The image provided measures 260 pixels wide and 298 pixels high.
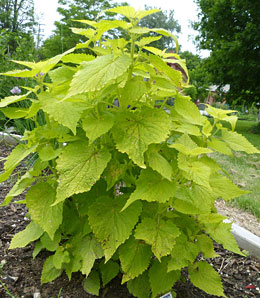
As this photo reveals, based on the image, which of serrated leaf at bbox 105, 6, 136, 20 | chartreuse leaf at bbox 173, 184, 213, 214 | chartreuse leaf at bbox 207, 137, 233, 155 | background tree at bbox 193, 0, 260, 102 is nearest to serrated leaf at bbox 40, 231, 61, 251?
chartreuse leaf at bbox 173, 184, 213, 214

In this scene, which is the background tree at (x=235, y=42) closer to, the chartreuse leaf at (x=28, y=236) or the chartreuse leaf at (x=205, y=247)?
the chartreuse leaf at (x=205, y=247)

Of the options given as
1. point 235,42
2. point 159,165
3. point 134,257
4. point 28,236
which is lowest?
point 28,236

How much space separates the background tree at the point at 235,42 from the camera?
10867 mm

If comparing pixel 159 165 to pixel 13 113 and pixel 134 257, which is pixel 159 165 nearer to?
pixel 134 257

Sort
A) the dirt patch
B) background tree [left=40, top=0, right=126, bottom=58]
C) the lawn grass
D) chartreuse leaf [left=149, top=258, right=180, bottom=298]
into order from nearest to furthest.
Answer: chartreuse leaf [left=149, top=258, right=180, bottom=298] < the dirt patch < the lawn grass < background tree [left=40, top=0, right=126, bottom=58]

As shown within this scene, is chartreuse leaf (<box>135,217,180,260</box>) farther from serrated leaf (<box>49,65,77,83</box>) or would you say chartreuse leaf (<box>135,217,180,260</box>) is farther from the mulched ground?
serrated leaf (<box>49,65,77,83</box>)

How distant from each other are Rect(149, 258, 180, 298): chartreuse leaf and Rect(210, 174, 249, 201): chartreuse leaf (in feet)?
1.26

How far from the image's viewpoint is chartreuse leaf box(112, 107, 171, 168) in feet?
3.08

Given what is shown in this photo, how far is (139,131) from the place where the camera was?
1002mm

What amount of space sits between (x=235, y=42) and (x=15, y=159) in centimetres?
1153

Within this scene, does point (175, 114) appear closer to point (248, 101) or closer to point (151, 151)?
point (151, 151)

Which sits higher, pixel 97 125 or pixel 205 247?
pixel 97 125

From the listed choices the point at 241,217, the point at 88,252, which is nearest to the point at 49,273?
the point at 88,252

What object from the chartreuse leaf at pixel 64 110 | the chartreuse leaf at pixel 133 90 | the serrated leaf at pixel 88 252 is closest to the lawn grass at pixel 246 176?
the serrated leaf at pixel 88 252
